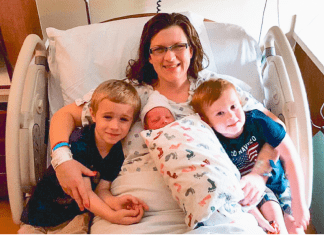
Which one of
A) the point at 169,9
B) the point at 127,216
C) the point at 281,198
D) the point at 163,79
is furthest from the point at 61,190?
the point at 169,9

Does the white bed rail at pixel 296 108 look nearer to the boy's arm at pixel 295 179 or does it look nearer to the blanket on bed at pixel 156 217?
the boy's arm at pixel 295 179

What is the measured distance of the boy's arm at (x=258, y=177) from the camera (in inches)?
45.1

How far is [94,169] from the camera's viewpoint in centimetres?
123

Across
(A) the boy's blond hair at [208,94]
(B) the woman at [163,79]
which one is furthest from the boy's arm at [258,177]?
(A) the boy's blond hair at [208,94]

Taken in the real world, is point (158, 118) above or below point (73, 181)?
above

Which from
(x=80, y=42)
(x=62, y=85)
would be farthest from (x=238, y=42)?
(x=62, y=85)

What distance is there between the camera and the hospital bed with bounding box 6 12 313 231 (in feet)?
4.04

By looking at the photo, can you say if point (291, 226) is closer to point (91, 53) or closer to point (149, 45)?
point (149, 45)

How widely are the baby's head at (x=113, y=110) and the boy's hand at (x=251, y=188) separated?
525 mm

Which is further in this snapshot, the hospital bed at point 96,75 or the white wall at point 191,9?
the white wall at point 191,9

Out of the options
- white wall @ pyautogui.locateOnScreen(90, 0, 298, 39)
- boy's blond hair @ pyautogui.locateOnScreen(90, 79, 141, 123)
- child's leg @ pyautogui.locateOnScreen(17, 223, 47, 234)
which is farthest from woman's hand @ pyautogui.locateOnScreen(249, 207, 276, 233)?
white wall @ pyautogui.locateOnScreen(90, 0, 298, 39)

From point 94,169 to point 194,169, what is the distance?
0.45m

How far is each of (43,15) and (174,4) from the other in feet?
3.00

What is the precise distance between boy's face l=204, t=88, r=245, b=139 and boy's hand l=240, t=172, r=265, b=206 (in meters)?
0.20
